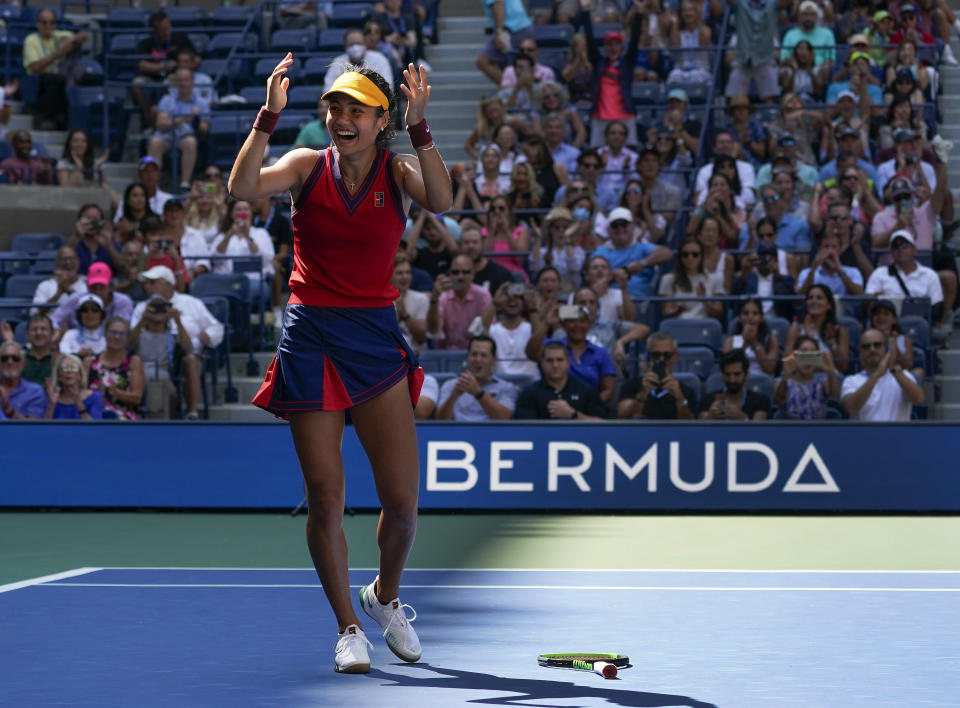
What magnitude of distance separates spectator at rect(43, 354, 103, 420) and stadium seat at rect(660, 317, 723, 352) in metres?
4.58

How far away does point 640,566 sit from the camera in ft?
29.3

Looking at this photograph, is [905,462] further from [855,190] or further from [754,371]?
[855,190]

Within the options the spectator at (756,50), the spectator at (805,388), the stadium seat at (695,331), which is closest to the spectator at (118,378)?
the stadium seat at (695,331)

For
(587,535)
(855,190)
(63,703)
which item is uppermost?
(855,190)

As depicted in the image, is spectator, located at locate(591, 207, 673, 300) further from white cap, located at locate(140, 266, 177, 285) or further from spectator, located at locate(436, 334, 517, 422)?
white cap, located at locate(140, 266, 177, 285)

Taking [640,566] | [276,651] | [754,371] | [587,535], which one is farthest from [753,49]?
[276,651]

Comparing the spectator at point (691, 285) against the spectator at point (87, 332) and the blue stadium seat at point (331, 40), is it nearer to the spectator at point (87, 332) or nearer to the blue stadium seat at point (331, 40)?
the spectator at point (87, 332)

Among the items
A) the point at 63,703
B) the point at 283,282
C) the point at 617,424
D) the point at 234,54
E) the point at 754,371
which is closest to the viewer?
the point at 63,703

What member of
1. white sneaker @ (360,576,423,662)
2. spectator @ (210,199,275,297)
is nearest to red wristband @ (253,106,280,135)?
white sneaker @ (360,576,423,662)

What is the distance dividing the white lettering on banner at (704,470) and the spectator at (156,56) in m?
8.78

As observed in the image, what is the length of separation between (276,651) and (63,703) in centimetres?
111

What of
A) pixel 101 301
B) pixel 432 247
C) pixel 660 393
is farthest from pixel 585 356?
pixel 101 301

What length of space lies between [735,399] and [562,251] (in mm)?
2577

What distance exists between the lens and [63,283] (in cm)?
1434
